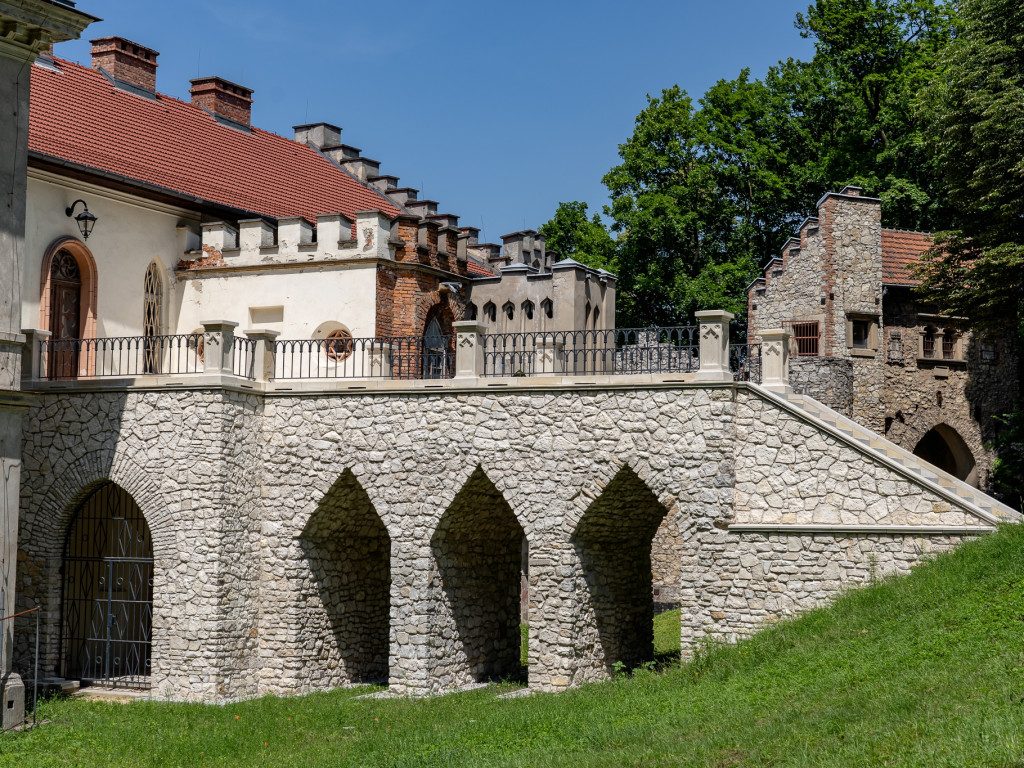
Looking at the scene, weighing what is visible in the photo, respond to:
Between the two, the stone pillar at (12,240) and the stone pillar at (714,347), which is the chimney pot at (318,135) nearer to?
the stone pillar at (12,240)

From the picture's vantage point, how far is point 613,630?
18.5 metres

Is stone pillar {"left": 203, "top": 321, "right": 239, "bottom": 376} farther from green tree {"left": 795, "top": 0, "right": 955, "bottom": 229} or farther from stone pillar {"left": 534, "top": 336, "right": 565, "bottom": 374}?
green tree {"left": 795, "top": 0, "right": 955, "bottom": 229}

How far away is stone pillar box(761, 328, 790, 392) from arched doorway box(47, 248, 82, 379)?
36.6 feet

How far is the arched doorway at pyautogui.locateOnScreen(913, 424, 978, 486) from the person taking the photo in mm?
29844

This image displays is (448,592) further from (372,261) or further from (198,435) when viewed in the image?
(372,261)

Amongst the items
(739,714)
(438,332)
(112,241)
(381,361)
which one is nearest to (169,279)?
(112,241)

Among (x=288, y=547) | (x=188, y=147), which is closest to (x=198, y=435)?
(x=288, y=547)

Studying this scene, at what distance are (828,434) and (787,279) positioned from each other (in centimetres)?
1344

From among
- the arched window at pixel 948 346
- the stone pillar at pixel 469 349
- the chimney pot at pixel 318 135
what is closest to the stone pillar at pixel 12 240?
the stone pillar at pixel 469 349

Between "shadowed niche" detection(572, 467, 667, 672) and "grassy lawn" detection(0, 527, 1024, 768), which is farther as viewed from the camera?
"shadowed niche" detection(572, 467, 667, 672)

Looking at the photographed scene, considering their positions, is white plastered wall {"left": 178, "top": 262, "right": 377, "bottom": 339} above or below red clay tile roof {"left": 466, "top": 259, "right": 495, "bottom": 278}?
below

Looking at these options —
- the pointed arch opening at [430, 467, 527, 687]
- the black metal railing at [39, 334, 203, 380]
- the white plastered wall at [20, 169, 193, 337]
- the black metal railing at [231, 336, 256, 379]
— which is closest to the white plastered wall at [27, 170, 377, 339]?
the white plastered wall at [20, 169, 193, 337]

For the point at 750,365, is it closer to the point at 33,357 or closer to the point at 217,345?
the point at 217,345

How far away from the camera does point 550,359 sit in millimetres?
19094
